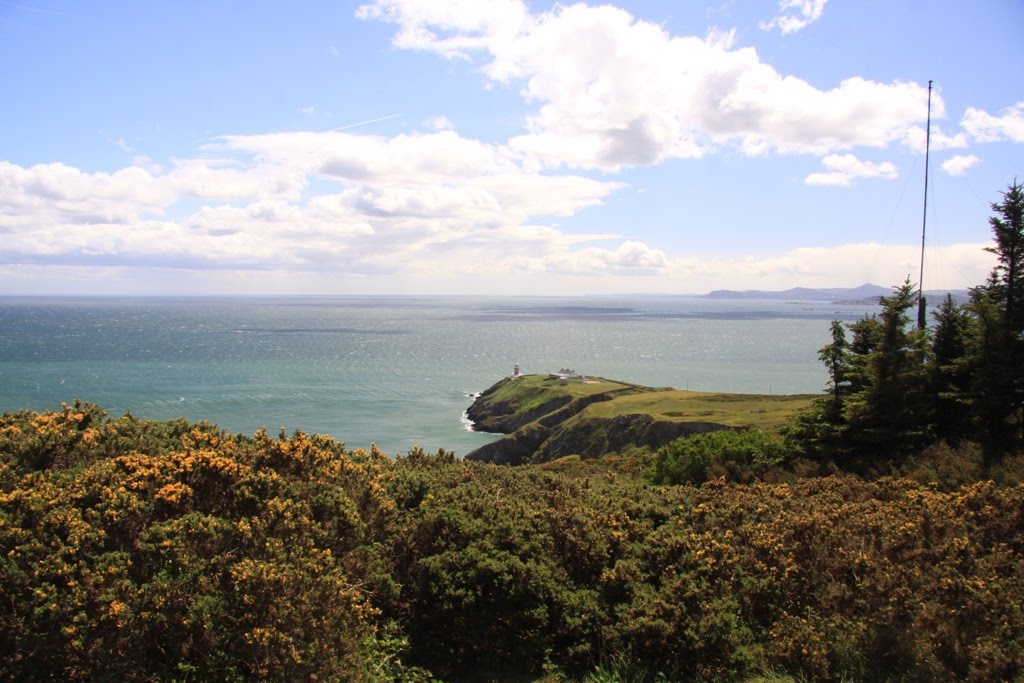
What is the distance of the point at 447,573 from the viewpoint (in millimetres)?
11531

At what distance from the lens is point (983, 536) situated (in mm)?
12195

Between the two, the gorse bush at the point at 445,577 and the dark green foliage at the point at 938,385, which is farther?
the dark green foliage at the point at 938,385

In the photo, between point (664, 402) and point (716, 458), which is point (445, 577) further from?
point (664, 402)

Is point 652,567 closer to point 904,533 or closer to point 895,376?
point 904,533

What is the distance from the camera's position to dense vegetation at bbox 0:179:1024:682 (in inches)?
344

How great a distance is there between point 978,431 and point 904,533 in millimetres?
19665

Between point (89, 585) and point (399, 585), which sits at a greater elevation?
point (89, 585)

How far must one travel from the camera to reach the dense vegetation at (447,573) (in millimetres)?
8734

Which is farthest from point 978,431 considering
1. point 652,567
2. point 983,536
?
point 652,567

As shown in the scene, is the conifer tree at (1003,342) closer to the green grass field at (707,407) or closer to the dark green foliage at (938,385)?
the dark green foliage at (938,385)

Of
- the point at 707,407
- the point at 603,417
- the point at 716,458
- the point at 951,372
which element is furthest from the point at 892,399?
the point at 603,417

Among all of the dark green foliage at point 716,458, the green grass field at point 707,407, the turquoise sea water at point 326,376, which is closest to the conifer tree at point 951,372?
the dark green foliage at point 716,458

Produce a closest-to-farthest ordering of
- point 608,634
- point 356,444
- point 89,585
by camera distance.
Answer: point 89,585 → point 608,634 → point 356,444

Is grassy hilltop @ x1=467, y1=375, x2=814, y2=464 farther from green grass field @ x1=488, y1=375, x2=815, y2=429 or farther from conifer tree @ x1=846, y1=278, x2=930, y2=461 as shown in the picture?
conifer tree @ x1=846, y1=278, x2=930, y2=461
